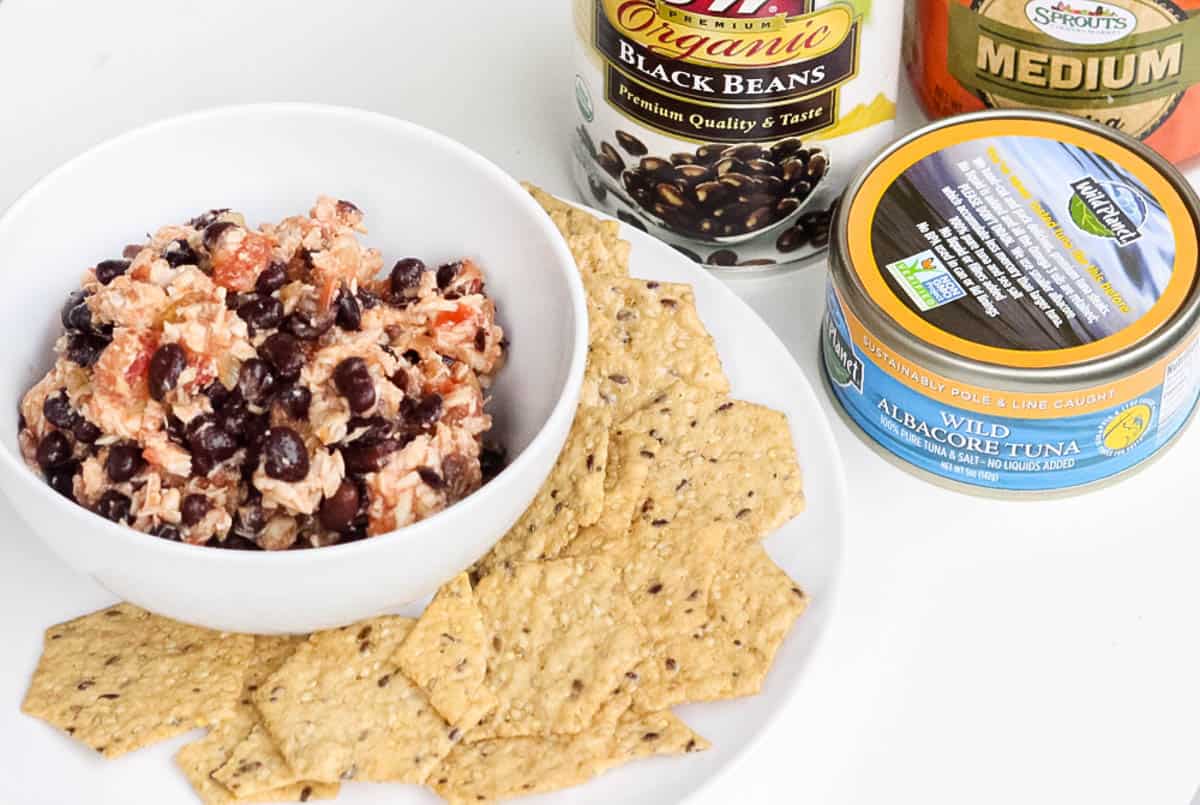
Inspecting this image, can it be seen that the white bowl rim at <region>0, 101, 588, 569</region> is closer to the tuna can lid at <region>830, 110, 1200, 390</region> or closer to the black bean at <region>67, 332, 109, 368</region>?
the black bean at <region>67, 332, 109, 368</region>

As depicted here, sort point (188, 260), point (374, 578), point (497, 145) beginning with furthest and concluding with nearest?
point (497, 145), point (188, 260), point (374, 578)

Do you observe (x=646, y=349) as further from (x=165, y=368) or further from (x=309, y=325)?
(x=165, y=368)

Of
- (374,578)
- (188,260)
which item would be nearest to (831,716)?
(374,578)

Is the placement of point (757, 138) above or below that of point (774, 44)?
below

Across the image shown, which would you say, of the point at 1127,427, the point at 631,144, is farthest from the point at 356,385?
the point at 1127,427

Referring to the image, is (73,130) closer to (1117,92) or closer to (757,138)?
(757,138)

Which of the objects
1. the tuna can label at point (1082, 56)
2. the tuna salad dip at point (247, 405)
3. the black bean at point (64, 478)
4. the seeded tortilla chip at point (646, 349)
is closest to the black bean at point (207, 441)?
the tuna salad dip at point (247, 405)
